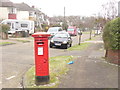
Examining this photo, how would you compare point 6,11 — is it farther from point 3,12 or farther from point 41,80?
point 41,80

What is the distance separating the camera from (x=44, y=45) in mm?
4770

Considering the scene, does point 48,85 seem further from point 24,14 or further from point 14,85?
point 24,14

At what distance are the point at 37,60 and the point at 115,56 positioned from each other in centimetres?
340

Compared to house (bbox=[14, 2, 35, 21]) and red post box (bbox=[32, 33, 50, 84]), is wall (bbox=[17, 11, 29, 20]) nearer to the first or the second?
house (bbox=[14, 2, 35, 21])

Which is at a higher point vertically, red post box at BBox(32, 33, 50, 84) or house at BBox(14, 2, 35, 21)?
house at BBox(14, 2, 35, 21)

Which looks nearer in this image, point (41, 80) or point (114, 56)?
point (41, 80)

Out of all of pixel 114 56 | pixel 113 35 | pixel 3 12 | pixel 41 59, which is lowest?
pixel 114 56

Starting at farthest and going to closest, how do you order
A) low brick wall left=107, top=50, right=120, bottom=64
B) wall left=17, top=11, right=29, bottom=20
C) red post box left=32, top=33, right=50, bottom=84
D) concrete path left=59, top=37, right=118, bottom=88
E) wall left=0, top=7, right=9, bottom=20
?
wall left=17, top=11, right=29, bottom=20 < wall left=0, top=7, right=9, bottom=20 < low brick wall left=107, top=50, right=120, bottom=64 < red post box left=32, top=33, right=50, bottom=84 < concrete path left=59, top=37, right=118, bottom=88

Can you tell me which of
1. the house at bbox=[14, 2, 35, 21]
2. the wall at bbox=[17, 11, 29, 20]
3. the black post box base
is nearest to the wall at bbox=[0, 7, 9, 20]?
the house at bbox=[14, 2, 35, 21]

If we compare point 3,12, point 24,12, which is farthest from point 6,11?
point 24,12

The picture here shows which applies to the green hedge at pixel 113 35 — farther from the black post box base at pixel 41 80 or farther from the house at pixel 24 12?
the house at pixel 24 12

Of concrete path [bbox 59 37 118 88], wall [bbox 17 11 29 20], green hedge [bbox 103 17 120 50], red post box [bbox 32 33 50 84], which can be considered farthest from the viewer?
→ wall [bbox 17 11 29 20]

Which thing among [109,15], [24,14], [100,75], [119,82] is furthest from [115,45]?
[24,14]

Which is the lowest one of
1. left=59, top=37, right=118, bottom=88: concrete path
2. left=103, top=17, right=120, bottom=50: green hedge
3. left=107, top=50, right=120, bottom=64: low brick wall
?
left=59, top=37, right=118, bottom=88: concrete path
